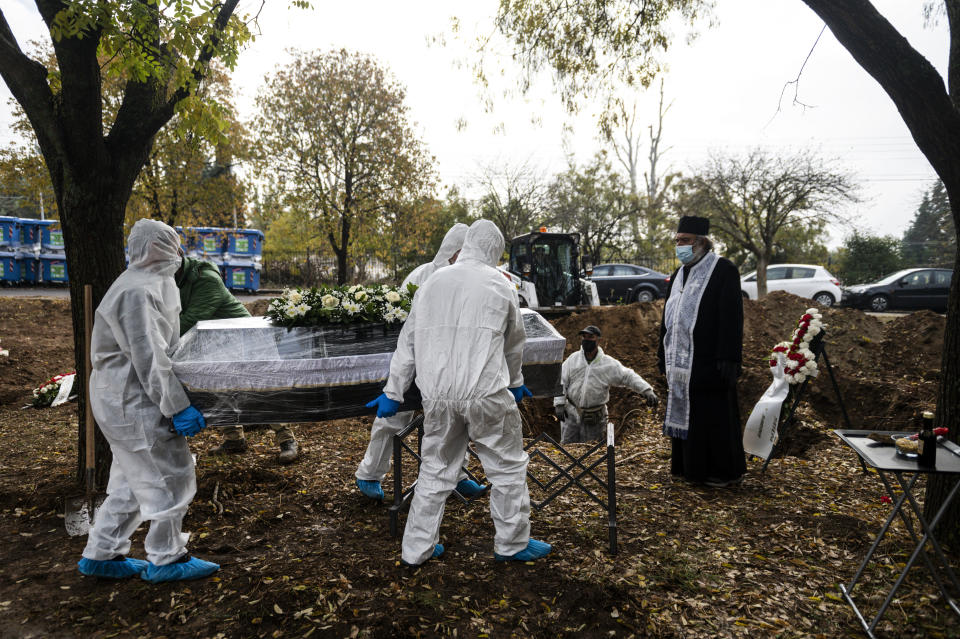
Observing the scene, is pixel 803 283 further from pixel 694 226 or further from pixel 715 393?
pixel 715 393

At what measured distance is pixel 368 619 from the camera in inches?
108

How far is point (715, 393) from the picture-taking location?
432 centimetres

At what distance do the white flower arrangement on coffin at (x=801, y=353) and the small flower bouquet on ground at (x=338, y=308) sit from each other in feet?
10.5

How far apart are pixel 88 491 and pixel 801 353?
531cm

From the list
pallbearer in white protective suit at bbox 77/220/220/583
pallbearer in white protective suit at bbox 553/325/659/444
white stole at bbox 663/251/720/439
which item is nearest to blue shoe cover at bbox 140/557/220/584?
pallbearer in white protective suit at bbox 77/220/220/583

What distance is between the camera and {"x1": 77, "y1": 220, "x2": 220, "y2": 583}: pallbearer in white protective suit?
291cm

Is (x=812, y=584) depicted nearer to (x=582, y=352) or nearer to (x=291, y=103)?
(x=582, y=352)

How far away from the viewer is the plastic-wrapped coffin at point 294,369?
3357 millimetres

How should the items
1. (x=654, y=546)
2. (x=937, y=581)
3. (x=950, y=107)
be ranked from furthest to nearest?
(x=654, y=546) → (x=950, y=107) → (x=937, y=581)

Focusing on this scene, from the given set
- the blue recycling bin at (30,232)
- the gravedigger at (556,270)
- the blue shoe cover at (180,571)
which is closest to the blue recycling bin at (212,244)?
the blue recycling bin at (30,232)

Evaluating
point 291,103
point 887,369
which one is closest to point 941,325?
point 887,369

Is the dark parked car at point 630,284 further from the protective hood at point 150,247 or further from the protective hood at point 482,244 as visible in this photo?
the protective hood at point 150,247

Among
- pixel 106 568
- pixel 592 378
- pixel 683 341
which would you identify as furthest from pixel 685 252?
pixel 106 568

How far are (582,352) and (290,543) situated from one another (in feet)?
13.5
